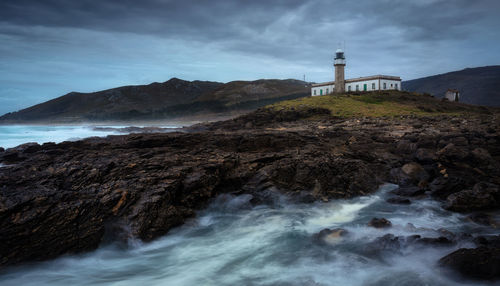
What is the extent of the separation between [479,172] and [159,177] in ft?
33.3

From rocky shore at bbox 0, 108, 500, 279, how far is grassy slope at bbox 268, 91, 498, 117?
55.4 ft

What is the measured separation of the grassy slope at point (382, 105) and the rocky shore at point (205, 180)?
55.4 ft

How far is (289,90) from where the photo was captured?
9762 cm

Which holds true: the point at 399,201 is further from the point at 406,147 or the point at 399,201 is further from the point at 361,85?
the point at 361,85

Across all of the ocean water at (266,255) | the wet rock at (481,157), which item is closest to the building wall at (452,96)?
the wet rock at (481,157)

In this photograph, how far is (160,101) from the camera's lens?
118 metres

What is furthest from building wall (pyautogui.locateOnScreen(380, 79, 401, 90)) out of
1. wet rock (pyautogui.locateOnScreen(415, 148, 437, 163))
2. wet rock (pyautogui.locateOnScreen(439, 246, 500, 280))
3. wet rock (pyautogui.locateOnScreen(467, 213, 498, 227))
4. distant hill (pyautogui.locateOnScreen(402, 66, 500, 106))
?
distant hill (pyautogui.locateOnScreen(402, 66, 500, 106))

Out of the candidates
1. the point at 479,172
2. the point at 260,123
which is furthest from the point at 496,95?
the point at 479,172

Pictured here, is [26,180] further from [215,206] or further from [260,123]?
[260,123]

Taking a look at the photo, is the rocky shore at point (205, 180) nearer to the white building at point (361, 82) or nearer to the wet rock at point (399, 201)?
the wet rock at point (399, 201)

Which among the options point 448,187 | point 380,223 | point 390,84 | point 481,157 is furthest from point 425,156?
point 390,84

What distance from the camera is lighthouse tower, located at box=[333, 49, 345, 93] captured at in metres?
47.5

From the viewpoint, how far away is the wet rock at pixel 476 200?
8.23 metres

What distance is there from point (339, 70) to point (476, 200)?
4242cm
